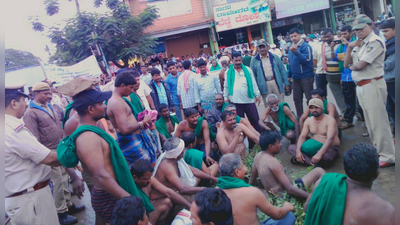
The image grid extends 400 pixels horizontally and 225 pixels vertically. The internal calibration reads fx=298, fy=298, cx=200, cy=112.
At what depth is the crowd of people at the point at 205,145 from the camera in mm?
2309

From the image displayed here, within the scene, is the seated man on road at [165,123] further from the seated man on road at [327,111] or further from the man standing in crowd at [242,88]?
the seated man on road at [327,111]

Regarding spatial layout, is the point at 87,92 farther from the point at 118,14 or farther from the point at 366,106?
the point at 118,14

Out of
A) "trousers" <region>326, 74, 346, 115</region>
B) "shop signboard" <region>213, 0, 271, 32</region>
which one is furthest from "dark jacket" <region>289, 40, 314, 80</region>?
"shop signboard" <region>213, 0, 271, 32</region>

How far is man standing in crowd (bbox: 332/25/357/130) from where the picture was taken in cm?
567

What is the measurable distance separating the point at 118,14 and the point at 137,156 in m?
13.0

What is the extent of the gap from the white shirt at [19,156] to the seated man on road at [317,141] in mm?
3689

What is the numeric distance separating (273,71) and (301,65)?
1.89ft

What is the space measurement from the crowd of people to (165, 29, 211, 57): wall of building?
A: 14.2m

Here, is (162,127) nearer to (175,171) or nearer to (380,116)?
(175,171)

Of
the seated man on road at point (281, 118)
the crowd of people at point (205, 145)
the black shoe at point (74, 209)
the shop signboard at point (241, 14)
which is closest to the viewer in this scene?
the crowd of people at point (205, 145)

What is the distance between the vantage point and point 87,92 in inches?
106

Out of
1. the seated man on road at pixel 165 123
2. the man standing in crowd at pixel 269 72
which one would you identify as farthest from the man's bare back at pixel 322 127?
the seated man on road at pixel 165 123

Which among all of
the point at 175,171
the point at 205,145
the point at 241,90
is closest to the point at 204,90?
the point at 241,90

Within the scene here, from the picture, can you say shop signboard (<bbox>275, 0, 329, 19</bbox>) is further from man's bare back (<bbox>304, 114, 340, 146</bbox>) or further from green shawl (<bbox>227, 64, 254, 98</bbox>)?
man's bare back (<bbox>304, 114, 340, 146</bbox>)
